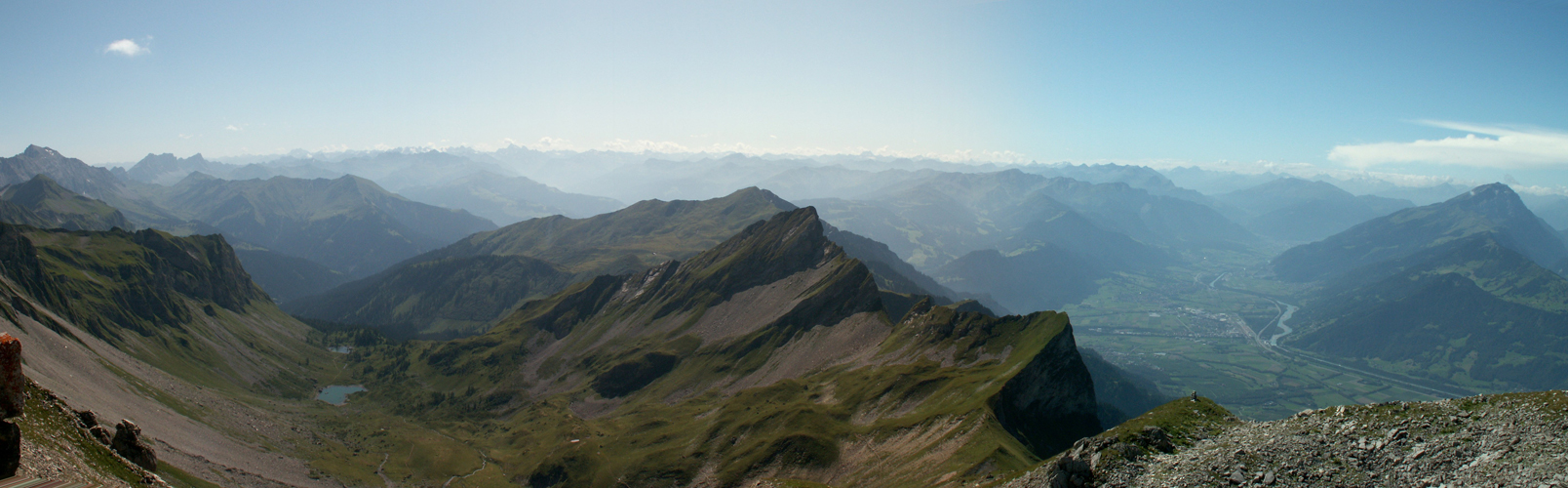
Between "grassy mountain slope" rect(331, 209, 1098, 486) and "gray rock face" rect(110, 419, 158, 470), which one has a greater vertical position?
"gray rock face" rect(110, 419, 158, 470)

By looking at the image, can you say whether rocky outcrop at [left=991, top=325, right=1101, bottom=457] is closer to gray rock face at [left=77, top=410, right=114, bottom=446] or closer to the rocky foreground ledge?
the rocky foreground ledge

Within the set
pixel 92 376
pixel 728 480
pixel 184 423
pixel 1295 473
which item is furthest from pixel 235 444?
pixel 1295 473

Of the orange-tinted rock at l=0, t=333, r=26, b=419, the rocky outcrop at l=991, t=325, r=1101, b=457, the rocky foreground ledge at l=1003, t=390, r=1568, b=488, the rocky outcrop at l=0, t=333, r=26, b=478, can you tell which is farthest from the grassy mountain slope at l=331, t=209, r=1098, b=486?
the orange-tinted rock at l=0, t=333, r=26, b=419

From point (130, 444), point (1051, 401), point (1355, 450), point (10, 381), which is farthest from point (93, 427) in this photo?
point (1051, 401)

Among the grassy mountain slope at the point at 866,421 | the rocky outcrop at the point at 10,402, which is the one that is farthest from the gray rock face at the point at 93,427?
the grassy mountain slope at the point at 866,421

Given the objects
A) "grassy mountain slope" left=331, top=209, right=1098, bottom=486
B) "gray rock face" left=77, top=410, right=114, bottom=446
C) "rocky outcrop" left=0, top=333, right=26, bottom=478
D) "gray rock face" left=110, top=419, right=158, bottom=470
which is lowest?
"grassy mountain slope" left=331, top=209, right=1098, bottom=486

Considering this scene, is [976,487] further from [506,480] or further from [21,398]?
[506,480]

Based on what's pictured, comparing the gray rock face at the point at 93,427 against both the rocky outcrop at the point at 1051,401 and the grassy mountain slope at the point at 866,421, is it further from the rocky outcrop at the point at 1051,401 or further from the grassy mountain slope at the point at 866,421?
the rocky outcrop at the point at 1051,401
